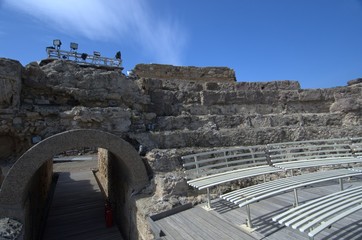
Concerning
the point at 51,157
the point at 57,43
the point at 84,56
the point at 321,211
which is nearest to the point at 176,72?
the point at 84,56

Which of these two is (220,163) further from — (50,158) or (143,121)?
(50,158)

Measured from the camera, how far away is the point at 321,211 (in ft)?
8.18

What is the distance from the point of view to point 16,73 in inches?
211

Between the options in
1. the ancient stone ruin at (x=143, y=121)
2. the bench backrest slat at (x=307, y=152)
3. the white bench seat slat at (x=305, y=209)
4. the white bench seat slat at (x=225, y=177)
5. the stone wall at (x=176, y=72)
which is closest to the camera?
the white bench seat slat at (x=305, y=209)

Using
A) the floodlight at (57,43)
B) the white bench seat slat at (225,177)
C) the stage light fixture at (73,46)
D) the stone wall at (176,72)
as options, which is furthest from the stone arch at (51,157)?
the stage light fixture at (73,46)

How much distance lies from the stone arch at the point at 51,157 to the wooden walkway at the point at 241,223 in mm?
1478

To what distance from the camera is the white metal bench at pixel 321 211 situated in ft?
7.72

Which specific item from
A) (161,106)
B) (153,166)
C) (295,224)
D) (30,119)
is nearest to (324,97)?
(161,106)

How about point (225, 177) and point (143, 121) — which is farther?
point (143, 121)

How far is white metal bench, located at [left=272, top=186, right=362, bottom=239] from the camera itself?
7.72ft

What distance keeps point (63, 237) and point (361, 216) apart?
6.87 m

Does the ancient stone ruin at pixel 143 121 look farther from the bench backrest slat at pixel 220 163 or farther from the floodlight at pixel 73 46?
the floodlight at pixel 73 46

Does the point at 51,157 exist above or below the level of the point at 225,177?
above

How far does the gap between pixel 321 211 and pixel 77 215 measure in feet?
25.4
